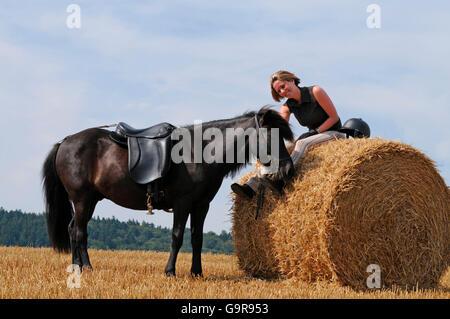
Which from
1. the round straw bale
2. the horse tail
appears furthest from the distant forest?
the round straw bale

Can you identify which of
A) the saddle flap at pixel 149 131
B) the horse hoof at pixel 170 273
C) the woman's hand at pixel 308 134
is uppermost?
the saddle flap at pixel 149 131

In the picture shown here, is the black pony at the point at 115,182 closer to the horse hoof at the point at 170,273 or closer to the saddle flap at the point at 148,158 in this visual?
the horse hoof at the point at 170,273

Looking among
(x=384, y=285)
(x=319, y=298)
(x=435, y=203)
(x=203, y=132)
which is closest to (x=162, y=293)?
(x=319, y=298)

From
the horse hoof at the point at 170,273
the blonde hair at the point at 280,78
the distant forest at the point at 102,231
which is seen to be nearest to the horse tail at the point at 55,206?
the horse hoof at the point at 170,273

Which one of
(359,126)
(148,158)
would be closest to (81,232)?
(148,158)

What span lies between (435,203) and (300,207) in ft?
6.18

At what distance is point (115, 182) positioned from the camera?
20.8 ft

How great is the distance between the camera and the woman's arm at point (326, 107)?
Result: 6.21 m

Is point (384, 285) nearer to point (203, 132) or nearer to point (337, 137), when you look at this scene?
point (337, 137)

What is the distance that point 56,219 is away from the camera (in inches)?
285

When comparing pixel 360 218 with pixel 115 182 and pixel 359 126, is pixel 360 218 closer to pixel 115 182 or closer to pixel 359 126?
pixel 359 126

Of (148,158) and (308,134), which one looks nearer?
(148,158)

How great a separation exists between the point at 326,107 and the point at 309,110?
9.5 inches

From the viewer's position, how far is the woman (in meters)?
6.14
